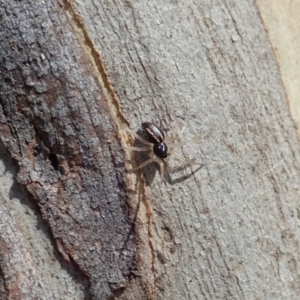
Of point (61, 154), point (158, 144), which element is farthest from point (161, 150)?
point (61, 154)

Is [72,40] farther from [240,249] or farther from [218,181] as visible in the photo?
[240,249]

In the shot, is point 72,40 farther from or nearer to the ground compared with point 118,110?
farther from the ground

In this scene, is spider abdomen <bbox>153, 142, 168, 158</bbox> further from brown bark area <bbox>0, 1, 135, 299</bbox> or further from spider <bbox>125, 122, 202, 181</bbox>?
brown bark area <bbox>0, 1, 135, 299</bbox>

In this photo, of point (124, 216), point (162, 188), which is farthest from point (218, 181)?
point (124, 216)

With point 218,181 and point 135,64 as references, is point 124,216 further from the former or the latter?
point 135,64

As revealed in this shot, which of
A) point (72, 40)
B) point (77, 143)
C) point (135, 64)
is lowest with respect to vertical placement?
point (77, 143)

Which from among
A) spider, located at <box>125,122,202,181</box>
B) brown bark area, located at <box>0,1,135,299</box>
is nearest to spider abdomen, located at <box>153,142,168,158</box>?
spider, located at <box>125,122,202,181</box>

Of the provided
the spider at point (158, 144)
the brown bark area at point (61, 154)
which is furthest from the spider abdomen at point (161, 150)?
the brown bark area at point (61, 154)

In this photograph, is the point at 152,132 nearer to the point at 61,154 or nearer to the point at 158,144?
the point at 158,144
